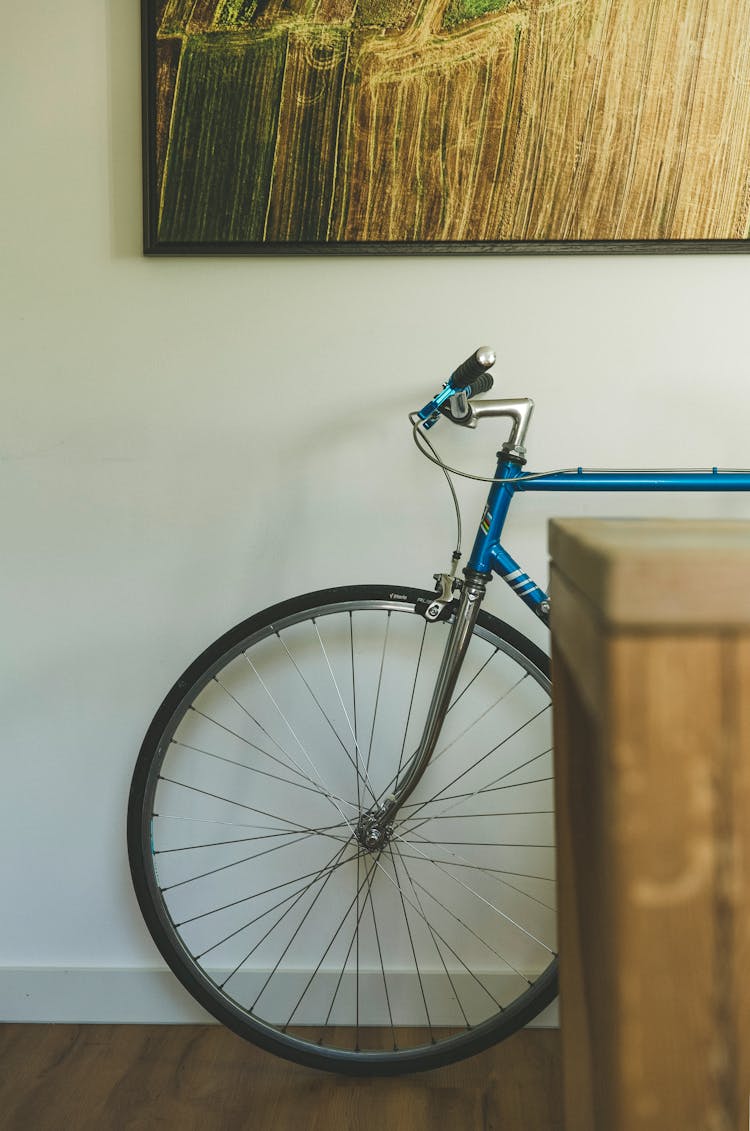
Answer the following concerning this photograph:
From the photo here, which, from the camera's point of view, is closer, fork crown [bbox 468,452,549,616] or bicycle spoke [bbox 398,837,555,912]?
fork crown [bbox 468,452,549,616]

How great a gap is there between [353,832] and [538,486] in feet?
2.14

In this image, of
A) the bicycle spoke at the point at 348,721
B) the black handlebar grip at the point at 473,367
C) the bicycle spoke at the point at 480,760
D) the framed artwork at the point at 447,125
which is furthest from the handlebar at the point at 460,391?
the bicycle spoke at the point at 480,760

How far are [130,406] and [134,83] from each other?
53cm

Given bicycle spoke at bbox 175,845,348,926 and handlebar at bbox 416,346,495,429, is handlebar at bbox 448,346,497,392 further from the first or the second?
bicycle spoke at bbox 175,845,348,926

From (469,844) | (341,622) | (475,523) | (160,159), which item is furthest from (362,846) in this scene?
(160,159)

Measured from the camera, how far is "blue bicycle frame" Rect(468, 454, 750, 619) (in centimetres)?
119

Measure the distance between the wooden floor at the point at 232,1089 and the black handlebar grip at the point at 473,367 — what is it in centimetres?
105

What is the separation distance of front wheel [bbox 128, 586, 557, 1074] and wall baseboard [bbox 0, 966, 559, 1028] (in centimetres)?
8

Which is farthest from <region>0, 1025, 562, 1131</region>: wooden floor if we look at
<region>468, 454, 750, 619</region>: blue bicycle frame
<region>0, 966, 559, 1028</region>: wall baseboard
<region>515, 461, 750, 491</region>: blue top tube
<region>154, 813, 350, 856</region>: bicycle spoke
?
<region>515, 461, 750, 491</region>: blue top tube

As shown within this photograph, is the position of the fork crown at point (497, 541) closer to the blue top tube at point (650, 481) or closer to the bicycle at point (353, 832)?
the blue top tube at point (650, 481)

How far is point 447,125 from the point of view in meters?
1.34

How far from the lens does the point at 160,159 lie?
4.49 ft

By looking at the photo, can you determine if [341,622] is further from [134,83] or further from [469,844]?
[134,83]

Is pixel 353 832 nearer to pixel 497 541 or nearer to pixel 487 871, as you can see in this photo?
pixel 487 871
